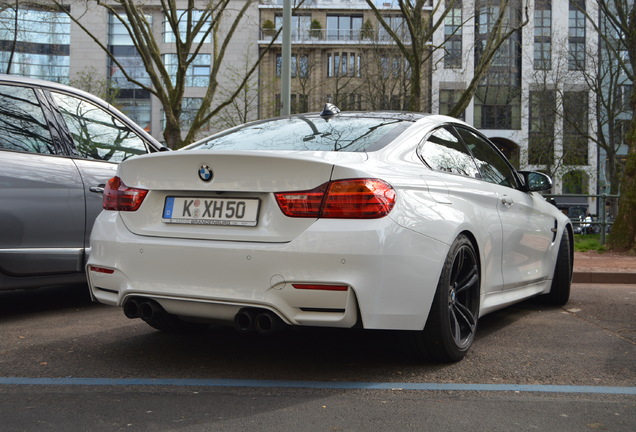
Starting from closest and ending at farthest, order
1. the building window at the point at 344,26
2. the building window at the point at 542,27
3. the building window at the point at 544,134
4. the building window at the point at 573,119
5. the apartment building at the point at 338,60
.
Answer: the apartment building at the point at 338,60
the building window at the point at 573,119
the building window at the point at 544,134
the building window at the point at 542,27
the building window at the point at 344,26

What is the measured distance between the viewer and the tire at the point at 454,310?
12.2ft

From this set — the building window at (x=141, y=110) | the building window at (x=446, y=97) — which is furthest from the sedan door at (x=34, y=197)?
the building window at (x=141, y=110)

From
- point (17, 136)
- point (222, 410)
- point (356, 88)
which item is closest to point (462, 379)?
point (222, 410)

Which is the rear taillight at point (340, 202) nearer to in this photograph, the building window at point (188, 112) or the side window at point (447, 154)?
the side window at point (447, 154)

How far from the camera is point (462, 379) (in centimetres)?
367

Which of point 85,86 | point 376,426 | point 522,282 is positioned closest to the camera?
point 376,426

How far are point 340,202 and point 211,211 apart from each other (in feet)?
2.18

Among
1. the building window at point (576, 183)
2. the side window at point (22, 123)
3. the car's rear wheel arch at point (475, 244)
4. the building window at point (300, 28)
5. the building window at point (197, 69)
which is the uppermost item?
the building window at point (300, 28)

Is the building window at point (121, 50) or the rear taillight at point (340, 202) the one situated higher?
the building window at point (121, 50)

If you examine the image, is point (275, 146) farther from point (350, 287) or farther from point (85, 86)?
point (85, 86)

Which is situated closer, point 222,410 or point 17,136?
point 222,410

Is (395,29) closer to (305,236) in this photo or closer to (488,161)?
(488,161)

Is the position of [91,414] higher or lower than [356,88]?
lower

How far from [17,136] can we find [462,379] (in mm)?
3649
